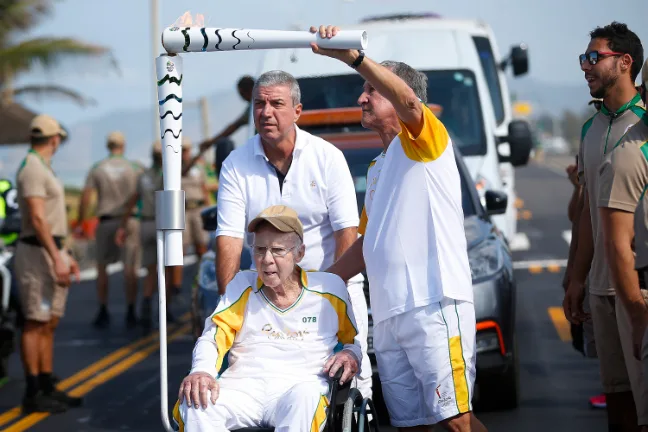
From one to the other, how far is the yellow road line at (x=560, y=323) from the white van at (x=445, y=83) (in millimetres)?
1004

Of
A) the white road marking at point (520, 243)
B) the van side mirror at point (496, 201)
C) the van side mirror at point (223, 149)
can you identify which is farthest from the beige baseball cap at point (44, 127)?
the white road marking at point (520, 243)

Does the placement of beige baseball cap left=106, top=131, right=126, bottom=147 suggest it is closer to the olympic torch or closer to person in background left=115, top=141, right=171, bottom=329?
person in background left=115, top=141, right=171, bottom=329

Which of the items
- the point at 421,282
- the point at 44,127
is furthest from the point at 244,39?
the point at 44,127

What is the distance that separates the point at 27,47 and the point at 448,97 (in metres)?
19.2

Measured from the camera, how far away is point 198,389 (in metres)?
4.94

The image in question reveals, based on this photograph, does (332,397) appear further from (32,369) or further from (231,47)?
(32,369)

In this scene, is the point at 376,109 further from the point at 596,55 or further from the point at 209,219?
the point at 209,219

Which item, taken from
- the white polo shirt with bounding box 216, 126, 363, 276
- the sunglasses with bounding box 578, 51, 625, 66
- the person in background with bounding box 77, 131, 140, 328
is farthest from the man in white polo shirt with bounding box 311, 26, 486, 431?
the person in background with bounding box 77, 131, 140, 328

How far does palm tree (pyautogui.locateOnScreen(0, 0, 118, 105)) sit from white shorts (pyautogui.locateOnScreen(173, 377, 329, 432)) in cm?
2393

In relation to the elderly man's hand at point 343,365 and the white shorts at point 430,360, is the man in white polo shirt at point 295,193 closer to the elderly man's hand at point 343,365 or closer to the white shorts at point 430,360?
the elderly man's hand at point 343,365

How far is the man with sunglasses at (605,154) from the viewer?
540cm

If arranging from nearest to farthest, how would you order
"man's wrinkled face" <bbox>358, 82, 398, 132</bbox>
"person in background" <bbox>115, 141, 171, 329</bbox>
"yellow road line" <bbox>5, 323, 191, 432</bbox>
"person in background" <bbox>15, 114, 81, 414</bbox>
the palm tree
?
"man's wrinkled face" <bbox>358, 82, 398, 132</bbox> < "yellow road line" <bbox>5, 323, 191, 432</bbox> < "person in background" <bbox>15, 114, 81, 414</bbox> < "person in background" <bbox>115, 141, 171, 329</bbox> < the palm tree

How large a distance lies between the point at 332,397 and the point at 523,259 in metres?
13.4

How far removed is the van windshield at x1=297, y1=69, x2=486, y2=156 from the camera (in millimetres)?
10484
